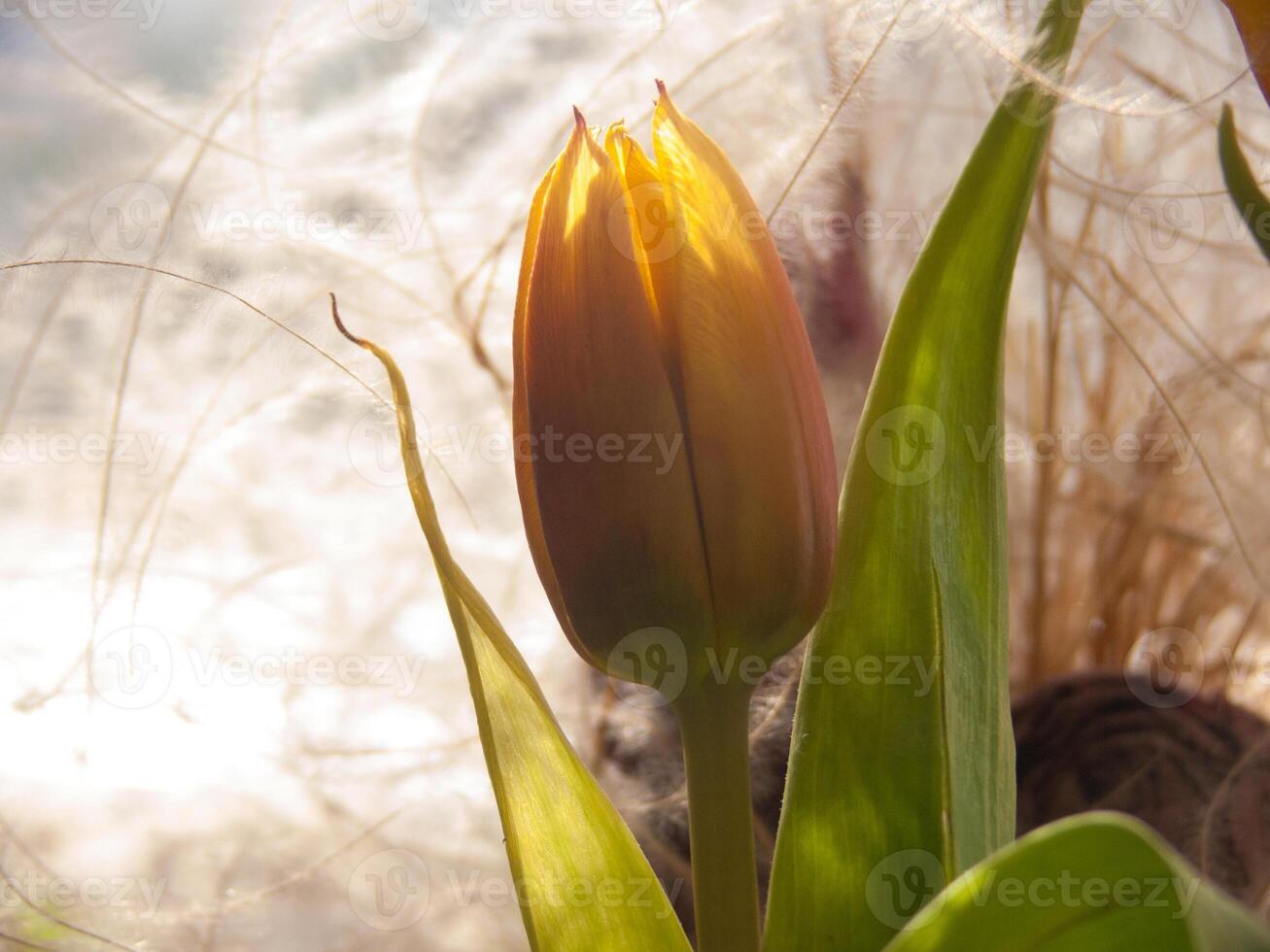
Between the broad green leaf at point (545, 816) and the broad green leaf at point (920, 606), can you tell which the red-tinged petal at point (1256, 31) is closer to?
the broad green leaf at point (920, 606)

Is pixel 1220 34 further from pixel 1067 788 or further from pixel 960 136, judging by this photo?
pixel 1067 788

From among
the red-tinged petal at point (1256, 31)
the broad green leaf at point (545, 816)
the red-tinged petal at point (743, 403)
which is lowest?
the broad green leaf at point (545, 816)

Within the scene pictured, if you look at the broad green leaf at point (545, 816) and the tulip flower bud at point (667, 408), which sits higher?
the tulip flower bud at point (667, 408)

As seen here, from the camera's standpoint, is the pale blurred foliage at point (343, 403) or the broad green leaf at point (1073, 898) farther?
the pale blurred foliage at point (343, 403)

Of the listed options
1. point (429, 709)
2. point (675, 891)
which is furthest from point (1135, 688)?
point (429, 709)

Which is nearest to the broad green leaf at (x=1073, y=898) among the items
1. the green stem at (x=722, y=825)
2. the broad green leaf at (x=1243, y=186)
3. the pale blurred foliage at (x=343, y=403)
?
the green stem at (x=722, y=825)

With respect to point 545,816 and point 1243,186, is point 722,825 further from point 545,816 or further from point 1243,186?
point 1243,186
